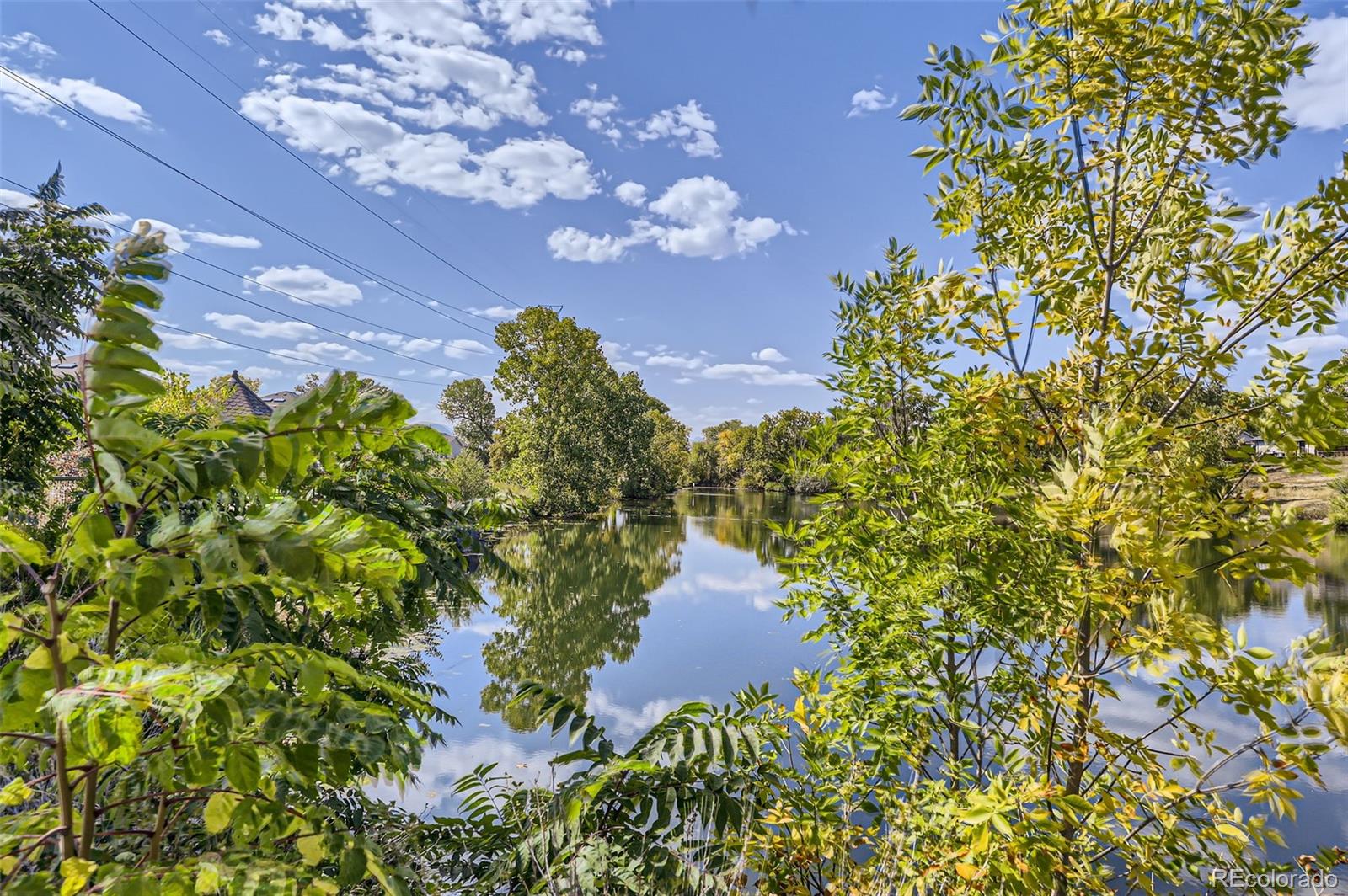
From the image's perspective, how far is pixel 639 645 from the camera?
11211 mm

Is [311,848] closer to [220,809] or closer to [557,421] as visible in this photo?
[220,809]

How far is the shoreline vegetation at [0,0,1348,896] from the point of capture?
907 millimetres

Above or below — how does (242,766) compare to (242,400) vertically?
below

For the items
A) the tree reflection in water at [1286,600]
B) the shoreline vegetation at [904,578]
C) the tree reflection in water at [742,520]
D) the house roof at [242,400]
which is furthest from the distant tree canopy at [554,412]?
the shoreline vegetation at [904,578]

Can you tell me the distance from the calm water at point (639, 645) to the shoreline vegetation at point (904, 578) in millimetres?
814

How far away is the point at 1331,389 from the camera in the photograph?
1841mm

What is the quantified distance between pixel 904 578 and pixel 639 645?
31.7 feet

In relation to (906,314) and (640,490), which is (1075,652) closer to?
(906,314)

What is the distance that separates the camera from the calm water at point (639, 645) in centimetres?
660

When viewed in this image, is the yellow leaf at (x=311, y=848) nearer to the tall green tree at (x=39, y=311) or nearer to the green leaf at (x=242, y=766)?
the green leaf at (x=242, y=766)

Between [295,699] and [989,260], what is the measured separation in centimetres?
246

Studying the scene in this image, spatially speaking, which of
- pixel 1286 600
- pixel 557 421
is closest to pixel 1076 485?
pixel 1286 600

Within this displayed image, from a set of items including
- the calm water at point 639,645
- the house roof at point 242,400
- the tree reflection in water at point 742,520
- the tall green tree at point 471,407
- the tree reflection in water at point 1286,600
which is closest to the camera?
the calm water at point 639,645

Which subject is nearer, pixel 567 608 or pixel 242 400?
pixel 567 608
